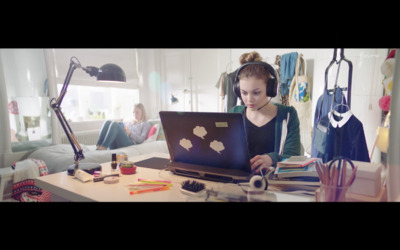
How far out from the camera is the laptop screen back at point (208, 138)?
92 centimetres

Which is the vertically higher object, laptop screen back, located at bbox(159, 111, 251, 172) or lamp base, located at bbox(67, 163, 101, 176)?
laptop screen back, located at bbox(159, 111, 251, 172)

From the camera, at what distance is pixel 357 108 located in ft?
8.74

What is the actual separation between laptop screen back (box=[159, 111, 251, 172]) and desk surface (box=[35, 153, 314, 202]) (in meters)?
0.11

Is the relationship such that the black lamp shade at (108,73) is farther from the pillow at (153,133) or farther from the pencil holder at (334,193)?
the pillow at (153,133)

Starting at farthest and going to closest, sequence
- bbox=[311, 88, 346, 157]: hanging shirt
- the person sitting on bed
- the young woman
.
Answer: the person sitting on bed → bbox=[311, 88, 346, 157]: hanging shirt → the young woman

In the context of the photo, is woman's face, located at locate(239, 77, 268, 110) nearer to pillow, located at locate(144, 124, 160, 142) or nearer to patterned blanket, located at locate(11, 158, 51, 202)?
patterned blanket, located at locate(11, 158, 51, 202)

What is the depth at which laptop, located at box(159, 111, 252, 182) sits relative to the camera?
0.93m

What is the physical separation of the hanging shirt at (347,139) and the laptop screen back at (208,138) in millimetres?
920

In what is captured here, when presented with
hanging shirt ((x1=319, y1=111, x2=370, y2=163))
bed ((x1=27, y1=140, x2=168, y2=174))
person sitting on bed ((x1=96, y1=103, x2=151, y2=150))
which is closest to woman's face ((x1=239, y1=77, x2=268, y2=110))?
hanging shirt ((x1=319, y1=111, x2=370, y2=163))

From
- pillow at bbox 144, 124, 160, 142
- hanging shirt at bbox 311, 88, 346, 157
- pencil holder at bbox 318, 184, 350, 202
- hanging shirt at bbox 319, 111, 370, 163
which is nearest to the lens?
pencil holder at bbox 318, 184, 350, 202

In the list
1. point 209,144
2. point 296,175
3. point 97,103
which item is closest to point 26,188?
point 209,144
